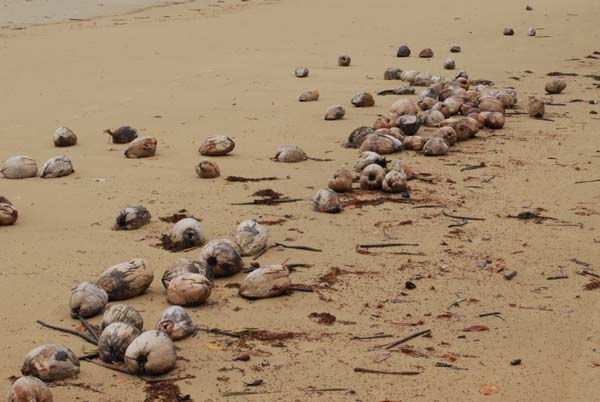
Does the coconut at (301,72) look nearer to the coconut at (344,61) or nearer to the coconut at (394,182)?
the coconut at (344,61)

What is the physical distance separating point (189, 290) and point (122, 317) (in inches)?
14.4

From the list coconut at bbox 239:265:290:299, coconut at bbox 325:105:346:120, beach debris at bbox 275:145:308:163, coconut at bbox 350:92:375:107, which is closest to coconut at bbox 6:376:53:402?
coconut at bbox 239:265:290:299

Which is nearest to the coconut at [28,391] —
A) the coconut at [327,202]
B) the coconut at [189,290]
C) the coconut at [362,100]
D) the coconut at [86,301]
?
the coconut at [86,301]

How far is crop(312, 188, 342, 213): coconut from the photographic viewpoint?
4.88 m

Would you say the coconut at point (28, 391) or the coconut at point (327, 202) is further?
the coconut at point (327, 202)

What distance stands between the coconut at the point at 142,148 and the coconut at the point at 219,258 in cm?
222

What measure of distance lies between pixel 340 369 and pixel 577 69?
7.71 metres

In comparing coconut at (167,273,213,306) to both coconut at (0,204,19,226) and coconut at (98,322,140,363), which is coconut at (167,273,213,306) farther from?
coconut at (0,204,19,226)

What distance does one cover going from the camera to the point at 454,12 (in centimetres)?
1536

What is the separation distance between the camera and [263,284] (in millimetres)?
3758

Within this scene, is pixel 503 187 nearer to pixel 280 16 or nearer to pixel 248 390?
pixel 248 390

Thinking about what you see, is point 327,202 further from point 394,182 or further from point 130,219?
point 130,219

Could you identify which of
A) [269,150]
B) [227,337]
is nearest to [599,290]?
[227,337]

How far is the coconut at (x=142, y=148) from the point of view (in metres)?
6.05
